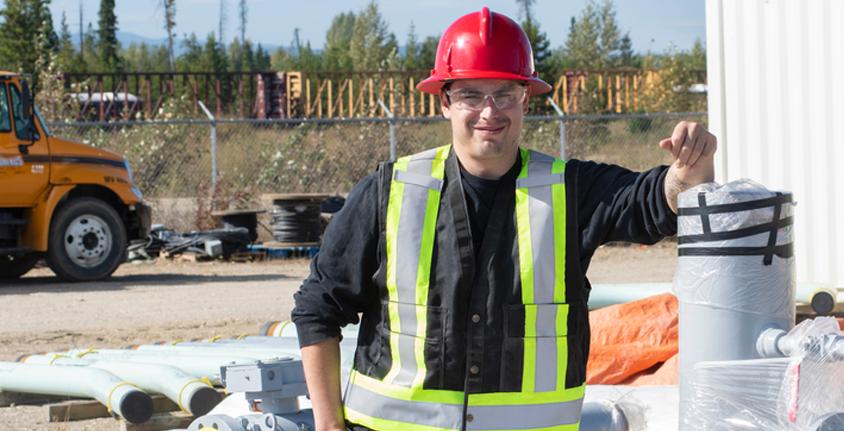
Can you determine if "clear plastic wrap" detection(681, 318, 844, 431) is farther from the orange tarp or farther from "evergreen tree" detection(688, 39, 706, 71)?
"evergreen tree" detection(688, 39, 706, 71)

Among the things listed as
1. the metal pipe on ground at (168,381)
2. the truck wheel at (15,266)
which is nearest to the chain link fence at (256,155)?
the truck wheel at (15,266)

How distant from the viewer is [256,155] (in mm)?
24516

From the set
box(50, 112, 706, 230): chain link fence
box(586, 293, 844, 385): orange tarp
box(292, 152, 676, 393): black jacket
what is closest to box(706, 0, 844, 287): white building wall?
box(586, 293, 844, 385): orange tarp

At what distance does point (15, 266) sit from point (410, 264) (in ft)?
46.4

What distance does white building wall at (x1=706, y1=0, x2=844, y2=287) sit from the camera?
7586 mm

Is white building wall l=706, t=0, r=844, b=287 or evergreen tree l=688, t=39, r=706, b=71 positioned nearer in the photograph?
white building wall l=706, t=0, r=844, b=287

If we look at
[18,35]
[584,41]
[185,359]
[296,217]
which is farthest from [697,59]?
[185,359]

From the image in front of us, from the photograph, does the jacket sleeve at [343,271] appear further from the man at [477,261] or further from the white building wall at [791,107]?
the white building wall at [791,107]

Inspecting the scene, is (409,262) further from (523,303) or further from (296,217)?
(296,217)

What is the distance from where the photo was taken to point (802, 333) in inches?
113

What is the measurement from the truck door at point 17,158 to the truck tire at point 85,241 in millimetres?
502

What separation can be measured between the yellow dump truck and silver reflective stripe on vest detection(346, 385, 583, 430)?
12425mm

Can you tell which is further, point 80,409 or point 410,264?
point 80,409

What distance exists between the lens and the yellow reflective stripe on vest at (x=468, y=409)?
10.5 ft
